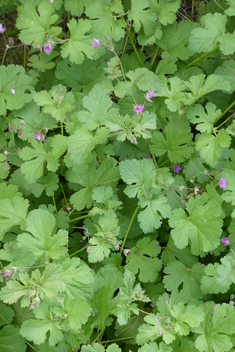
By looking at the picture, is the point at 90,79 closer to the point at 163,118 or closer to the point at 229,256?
the point at 163,118

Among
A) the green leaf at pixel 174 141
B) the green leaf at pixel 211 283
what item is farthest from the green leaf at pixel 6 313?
the green leaf at pixel 174 141

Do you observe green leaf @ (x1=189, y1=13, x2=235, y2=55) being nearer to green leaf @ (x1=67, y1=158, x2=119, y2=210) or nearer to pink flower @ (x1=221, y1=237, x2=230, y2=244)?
green leaf @ (x1=67, y1=158, x2=119, y2=210)

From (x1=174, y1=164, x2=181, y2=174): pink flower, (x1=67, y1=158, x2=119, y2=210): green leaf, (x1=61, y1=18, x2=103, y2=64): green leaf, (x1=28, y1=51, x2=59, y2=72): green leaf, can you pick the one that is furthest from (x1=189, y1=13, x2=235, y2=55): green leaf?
(x1=28, y1=51, x2=59, y2=72): green leaf

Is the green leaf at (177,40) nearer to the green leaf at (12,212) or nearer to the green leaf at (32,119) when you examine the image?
the green leaf at (32,119)

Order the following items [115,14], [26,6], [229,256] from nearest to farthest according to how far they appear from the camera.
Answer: [229,256], [26,6], [115,14]

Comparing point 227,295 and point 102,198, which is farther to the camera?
point 227,295

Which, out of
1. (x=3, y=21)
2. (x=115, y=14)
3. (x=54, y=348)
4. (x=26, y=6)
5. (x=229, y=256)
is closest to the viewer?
(x=54, y=348)

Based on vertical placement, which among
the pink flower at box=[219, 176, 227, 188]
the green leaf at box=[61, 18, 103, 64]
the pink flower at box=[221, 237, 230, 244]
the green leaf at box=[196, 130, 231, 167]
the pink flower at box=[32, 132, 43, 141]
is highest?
the green leaf at box=[61, 18, 103, 64]

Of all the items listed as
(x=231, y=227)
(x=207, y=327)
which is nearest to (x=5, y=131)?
(x=231, y=227)
